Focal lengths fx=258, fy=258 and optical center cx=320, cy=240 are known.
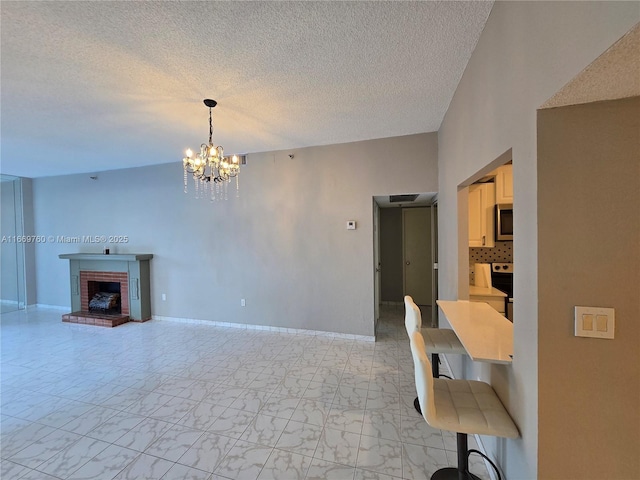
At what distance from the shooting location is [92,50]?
1.77 metres

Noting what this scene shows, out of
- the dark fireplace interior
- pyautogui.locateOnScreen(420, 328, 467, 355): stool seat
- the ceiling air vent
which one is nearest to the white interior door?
the ceiling air vent

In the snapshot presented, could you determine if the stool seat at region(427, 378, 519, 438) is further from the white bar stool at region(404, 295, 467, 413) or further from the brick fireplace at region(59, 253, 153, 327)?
the brick fireplace at region(59, 253, 153, 327)

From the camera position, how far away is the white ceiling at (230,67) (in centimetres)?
151

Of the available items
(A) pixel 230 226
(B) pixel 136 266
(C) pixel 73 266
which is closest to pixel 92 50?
(A) pixel 230 226

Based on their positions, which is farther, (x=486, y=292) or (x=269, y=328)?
(x=269, y=328)

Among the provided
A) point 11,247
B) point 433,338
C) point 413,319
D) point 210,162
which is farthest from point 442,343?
point 11,247

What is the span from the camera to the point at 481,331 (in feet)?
5.47

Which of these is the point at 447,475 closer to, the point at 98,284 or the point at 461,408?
the point at 461,408

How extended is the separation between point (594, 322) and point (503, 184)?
2.54 metres

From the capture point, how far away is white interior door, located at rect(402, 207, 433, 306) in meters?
5.25

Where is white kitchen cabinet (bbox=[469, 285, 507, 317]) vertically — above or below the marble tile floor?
above

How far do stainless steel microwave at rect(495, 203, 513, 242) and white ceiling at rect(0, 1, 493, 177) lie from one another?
4.20 feet

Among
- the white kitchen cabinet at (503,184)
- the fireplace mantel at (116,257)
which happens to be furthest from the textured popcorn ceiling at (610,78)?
the fireplace mantel at (116,257)

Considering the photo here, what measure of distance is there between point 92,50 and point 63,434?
9.48 ft
